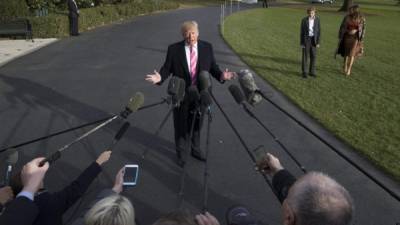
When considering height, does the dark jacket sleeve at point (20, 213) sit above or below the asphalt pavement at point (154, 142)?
above

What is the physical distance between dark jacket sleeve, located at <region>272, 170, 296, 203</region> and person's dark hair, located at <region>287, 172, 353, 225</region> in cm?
93


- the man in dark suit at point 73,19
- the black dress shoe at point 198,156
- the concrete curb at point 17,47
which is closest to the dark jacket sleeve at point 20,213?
the black dress shoe at point 198,156

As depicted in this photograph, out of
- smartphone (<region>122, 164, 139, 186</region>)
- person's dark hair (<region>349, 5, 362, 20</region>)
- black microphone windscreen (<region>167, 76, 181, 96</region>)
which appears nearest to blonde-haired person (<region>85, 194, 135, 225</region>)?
smartphone (<region>122, 164, 139, 186</region>)

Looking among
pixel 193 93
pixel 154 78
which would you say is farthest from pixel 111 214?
pixel 154 78

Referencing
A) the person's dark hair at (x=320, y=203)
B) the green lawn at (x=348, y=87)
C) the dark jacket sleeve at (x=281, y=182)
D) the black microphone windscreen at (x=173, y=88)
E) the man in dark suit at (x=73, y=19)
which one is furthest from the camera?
the man in dark suit at (x=73, y=19)

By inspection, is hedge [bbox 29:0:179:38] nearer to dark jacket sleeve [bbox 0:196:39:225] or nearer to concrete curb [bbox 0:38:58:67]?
concrete curb [bbox 0:38:58:67]

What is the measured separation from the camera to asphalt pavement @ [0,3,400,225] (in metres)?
6.04

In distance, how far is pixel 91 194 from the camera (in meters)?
6.17

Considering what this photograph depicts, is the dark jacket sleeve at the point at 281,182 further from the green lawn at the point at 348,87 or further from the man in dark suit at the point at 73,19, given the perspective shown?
the man in dark suit at the point at 73,19

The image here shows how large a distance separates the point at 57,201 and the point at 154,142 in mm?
4506

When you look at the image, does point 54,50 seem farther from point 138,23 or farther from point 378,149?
point 378,149

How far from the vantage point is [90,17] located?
27656mm

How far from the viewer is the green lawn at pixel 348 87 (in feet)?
27.1

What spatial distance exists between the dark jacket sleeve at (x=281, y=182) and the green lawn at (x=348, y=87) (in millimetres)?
3739
